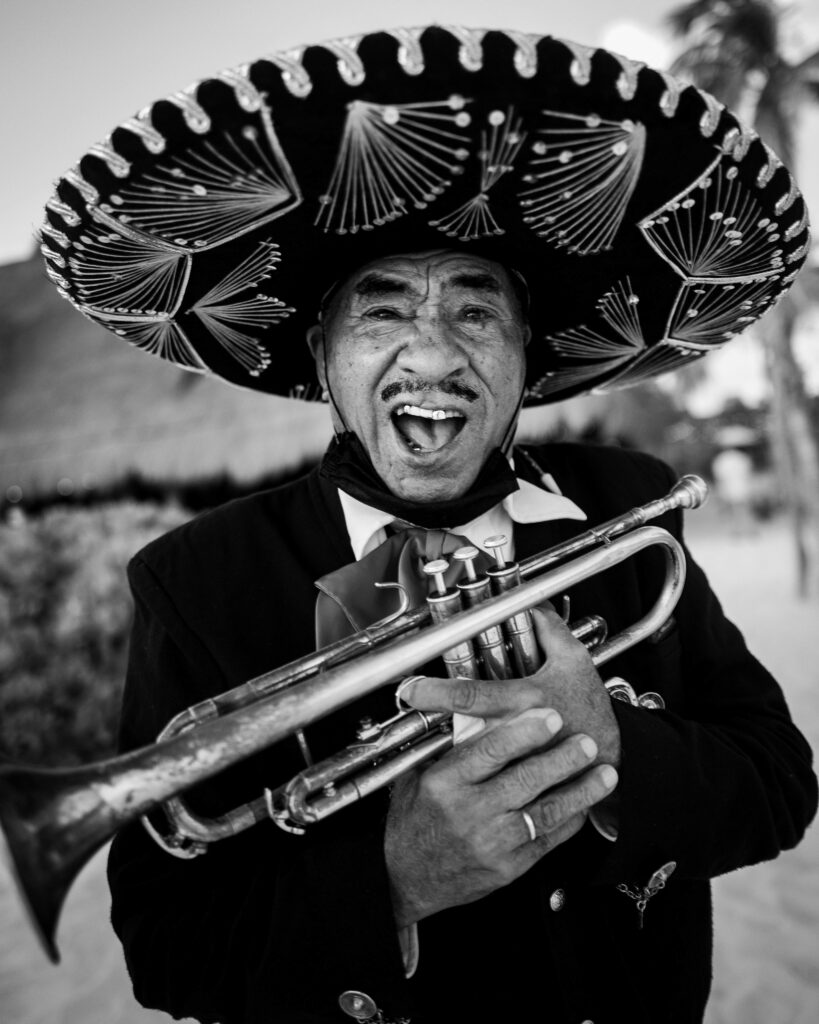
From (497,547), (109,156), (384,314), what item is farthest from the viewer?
(384,314)

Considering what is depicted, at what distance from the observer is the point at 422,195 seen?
1.49 m

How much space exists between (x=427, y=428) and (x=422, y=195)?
55 cm

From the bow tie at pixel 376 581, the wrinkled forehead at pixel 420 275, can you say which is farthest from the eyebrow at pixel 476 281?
the bow tie at pixel 376 581

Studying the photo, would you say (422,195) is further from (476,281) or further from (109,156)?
(109,156)

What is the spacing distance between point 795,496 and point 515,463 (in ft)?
42.9

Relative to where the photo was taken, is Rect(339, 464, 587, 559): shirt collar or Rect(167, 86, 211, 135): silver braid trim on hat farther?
Rect(339, 464, 587, 559): shirt collar

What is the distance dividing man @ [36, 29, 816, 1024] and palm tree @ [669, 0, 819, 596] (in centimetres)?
1238

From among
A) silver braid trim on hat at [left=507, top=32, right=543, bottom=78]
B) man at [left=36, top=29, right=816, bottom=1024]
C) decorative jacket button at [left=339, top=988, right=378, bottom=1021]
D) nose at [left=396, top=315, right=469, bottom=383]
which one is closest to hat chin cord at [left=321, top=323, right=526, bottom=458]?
man at [left=36, top=29, right=816, bottom=1024]

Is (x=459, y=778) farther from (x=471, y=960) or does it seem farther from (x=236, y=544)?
(x=236, y=544)

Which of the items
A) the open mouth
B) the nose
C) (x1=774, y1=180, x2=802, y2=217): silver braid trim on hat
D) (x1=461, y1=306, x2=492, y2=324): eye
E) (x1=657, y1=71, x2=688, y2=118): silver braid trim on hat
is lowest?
the open mouth

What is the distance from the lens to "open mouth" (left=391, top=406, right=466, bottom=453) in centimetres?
174

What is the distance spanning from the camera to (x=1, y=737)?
5.25 m

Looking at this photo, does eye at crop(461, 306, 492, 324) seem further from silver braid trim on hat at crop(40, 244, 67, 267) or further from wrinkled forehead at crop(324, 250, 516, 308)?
silver braid trim on hat at crop(40, 244, 67, 267)

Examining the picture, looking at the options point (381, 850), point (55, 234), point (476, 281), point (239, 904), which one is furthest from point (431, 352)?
point (239, 904)
